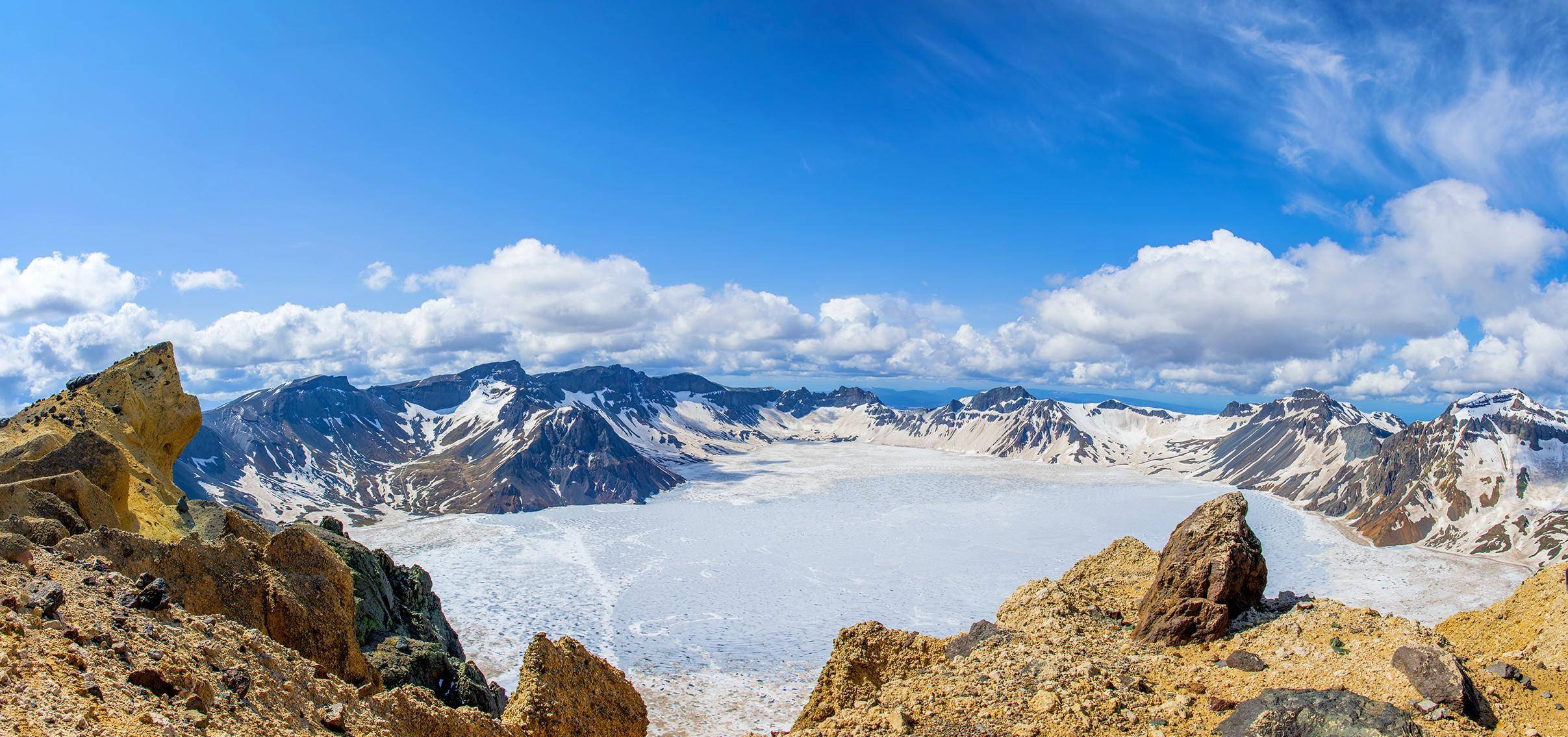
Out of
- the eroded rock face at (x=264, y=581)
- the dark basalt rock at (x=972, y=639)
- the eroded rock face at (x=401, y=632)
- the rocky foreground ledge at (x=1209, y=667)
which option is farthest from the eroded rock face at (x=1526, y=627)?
the eroded rock face at (x=401, y=632)

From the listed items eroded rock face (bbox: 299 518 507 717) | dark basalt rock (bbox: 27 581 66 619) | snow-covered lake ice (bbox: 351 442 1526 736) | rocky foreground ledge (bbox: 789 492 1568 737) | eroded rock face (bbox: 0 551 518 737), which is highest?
dark basalt rock (bbox: 27 581 66 619)

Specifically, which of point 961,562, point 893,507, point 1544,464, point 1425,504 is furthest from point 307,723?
point 1544,464

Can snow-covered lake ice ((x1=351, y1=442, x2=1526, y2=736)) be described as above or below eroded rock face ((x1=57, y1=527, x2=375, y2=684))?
below

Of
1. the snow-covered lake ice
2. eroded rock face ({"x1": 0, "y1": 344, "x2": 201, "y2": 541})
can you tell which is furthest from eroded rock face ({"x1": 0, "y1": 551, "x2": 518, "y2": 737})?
the snow-covered lake ice

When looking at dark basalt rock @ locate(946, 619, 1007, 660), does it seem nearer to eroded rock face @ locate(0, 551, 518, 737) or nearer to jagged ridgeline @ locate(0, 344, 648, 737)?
jagged ridgeline @ locate(0, 344, 648, 737)

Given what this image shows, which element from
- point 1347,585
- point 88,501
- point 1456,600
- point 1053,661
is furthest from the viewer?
point 1347,585

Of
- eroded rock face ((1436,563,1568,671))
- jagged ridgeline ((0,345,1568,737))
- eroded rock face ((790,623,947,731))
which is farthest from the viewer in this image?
eroded rock face ((790,623,947,731))

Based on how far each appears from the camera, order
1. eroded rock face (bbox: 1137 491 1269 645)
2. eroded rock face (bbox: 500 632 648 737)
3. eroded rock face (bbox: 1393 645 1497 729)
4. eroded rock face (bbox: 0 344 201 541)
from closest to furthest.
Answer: eroded rock face (bbox: 1393 645 1497 729) → eroded rock face (bbox: 500 632 648 737) → eroded rock face (bbox: 1137 491 1269 645) → eroded rock face (bbox: 0 344 201 541)

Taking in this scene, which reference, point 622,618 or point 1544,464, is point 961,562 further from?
point 1544,464
